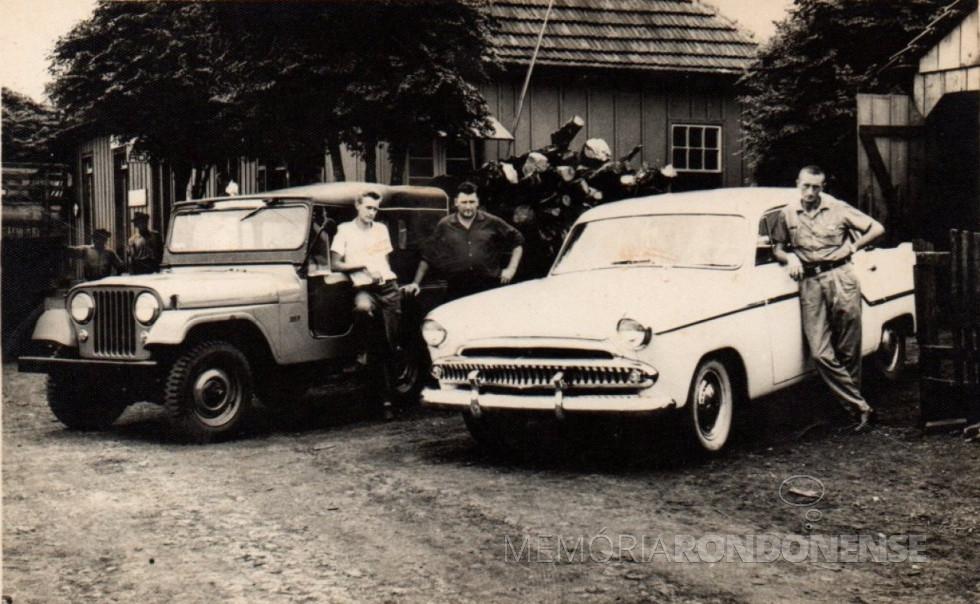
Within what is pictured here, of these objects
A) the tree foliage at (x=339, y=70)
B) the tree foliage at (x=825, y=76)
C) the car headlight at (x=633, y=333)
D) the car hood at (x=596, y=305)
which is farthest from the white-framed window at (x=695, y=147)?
the car headlight at (x=633, y=333)

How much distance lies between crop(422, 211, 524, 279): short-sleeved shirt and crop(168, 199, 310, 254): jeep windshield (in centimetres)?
102

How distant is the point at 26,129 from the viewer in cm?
581

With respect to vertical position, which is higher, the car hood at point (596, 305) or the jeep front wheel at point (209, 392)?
the car hood at point (596, 305)

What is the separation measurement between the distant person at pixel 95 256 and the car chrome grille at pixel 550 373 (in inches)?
217

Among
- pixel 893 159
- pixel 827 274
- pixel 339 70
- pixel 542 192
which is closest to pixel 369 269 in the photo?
pixel 339 70

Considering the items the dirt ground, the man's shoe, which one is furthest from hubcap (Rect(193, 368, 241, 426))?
the man's shoe

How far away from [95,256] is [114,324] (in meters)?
3.80

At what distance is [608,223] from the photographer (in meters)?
6.75

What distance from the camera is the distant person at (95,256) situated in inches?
384

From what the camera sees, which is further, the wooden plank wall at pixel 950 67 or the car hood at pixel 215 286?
the wooden plank wall at pixel 950 67

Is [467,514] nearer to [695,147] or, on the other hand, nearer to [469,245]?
[469,245]

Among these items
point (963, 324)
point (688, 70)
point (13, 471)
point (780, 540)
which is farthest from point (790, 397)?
point (688, 70)

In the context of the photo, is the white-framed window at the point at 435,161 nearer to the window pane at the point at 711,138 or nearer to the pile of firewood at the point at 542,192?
the pile of firewood at the point at 542,192

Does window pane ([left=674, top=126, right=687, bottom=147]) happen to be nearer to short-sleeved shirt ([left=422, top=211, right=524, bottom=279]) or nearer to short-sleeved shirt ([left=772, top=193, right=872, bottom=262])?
short-sleeved shirt ([left=422, top=211, right=524, bottom=279])
